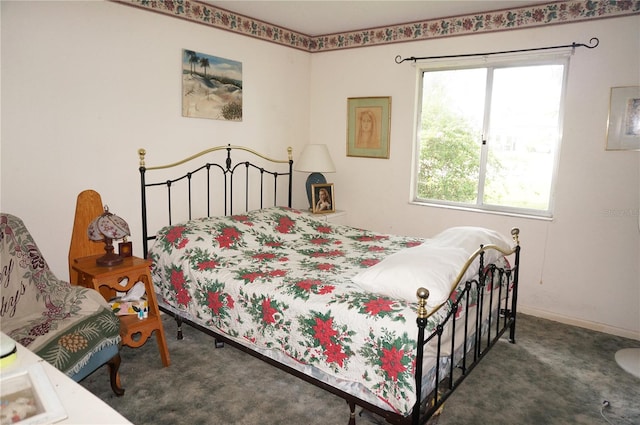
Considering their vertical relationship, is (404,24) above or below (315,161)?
above

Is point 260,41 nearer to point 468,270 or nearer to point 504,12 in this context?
point 504,12

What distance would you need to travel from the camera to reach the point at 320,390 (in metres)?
2.49

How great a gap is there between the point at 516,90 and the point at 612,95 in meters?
0.70

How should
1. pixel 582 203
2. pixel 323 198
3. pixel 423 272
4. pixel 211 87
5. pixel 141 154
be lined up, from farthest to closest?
pixel 323 198
pixel 211 87
pixel 582 203
pixel 141 154
pixel 423 272

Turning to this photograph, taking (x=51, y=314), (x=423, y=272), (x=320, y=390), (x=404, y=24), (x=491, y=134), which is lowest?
(x=320, y=390)

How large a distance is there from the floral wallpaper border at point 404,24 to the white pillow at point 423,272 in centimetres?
203

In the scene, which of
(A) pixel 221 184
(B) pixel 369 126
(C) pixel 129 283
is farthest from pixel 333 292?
(B) pixel 369 126

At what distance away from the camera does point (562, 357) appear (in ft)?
9.67

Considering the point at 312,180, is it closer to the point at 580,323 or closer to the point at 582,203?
the point at 582,203

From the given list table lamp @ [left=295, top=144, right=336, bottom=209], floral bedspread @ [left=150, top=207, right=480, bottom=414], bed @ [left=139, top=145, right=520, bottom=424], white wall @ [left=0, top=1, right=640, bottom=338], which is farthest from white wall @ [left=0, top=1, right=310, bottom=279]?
table lamp @ [left=295, top=144, right=336, bottom=209]

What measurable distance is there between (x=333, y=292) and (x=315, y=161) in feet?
6.94

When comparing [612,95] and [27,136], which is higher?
[612,95]

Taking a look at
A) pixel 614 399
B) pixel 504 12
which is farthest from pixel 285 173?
pixel 614 399

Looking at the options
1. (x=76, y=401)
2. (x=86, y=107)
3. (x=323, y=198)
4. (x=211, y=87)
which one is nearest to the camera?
(x=76, y=401)
